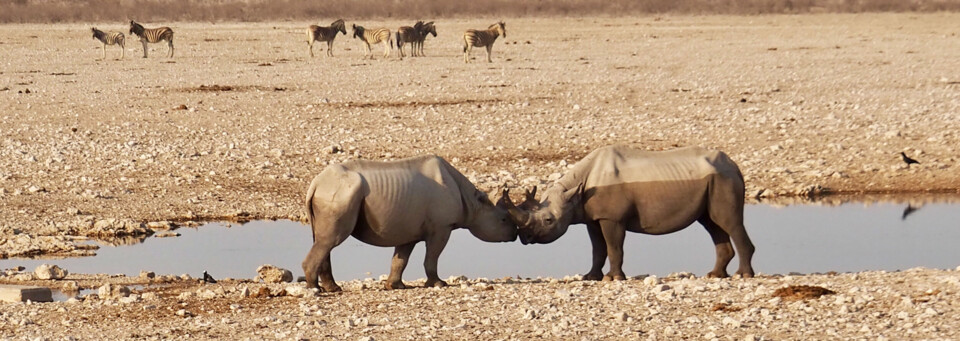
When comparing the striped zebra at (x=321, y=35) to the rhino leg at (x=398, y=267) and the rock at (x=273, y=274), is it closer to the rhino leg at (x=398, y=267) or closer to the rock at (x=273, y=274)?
the rock at (x=273, y=274)

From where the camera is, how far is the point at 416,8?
5841 centimetres

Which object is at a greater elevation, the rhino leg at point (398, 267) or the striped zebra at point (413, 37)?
the rhino leg at point (398, 267)

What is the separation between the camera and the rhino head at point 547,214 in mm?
10648

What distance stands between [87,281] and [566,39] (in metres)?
28.7

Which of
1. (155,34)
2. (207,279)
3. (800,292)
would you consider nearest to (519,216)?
(207,279)

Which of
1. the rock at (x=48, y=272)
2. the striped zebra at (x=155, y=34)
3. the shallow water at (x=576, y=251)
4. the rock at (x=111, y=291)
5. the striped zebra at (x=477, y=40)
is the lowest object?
the striped zebra at (x=155, y=34)

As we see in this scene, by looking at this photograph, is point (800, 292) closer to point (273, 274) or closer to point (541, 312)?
point (541, 312)

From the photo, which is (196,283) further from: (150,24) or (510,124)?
(150,24)

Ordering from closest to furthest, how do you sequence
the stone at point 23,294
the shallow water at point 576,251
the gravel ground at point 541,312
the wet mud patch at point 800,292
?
the gravel ground at point 541,312, the wet mud patch at point 800,292, the stone at point 23,294, the shallow water at point 576,251

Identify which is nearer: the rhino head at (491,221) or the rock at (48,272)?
the rhino head at (491,221)

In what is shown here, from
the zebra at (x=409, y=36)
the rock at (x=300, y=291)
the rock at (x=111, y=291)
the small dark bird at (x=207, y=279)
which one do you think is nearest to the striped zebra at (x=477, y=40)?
the zebra at (x=409, y=36)

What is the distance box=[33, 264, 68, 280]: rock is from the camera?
436 inches

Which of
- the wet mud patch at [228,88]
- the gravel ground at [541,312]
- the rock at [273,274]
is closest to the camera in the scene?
the gravel ground at [541,312]

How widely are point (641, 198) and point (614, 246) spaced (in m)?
0.37
